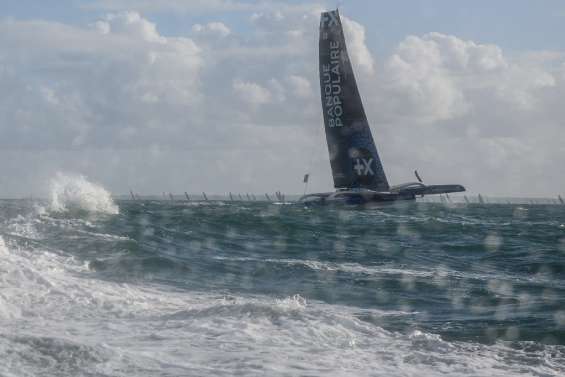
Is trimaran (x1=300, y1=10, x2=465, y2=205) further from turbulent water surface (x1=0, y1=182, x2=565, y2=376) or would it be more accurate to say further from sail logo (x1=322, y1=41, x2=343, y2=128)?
turbulent water surface (x1=0, y1=182, x2=565, y2=376)

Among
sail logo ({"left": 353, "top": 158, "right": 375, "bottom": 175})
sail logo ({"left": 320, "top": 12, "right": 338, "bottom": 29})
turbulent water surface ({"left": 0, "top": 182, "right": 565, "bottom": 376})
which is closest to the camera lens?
turbulent water surface ({"left": 0, "top": 182, "right": 565, "bottom": 376})

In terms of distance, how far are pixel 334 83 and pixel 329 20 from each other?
3.33 meters

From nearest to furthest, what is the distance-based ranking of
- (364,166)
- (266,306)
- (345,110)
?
(266,306) → (364,166) → (345,110)

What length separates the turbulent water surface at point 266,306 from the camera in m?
8.17

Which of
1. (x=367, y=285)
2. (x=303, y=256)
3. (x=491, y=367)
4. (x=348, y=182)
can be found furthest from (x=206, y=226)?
(x=491, y=367)

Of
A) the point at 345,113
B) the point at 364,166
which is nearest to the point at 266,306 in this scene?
the point at 364,166

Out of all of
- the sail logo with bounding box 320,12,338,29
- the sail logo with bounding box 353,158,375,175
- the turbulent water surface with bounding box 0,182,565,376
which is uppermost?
the sail logo with bounding box 320,12,338,29

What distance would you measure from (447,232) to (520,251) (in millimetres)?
7854

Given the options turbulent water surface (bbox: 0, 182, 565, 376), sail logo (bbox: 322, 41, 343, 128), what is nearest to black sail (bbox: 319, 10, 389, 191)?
sail logo (bbox: 322, 41, 343, 128)

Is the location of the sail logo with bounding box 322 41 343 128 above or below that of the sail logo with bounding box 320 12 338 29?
below

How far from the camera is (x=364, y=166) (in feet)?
125

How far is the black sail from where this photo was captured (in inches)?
1506

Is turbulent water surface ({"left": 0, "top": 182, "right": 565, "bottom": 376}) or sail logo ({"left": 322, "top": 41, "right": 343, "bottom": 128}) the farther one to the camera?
sail logo ({"left": 322, "top": 41, "right": 343, "bottom": 128})

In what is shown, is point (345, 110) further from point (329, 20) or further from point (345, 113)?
point (329, 20)
